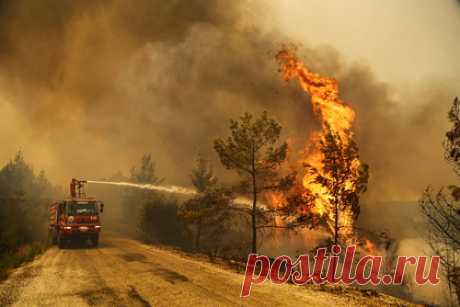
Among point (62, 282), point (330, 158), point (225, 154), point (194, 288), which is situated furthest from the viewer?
point (225, 154)

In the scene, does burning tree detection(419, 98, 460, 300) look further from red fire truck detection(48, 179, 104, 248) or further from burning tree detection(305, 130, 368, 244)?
red fire truck detection(48, 179, 104, 248)

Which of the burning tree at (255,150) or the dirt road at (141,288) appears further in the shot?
the burning tree at (255,150)

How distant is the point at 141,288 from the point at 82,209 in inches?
585

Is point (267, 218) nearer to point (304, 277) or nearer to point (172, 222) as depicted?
point (304, 277)

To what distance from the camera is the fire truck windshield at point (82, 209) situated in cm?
2405

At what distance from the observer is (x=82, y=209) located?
958 inches

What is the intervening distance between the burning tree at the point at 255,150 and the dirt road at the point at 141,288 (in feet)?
21.0

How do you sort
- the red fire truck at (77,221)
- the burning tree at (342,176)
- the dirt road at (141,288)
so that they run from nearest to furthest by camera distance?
the dirt road at (141,288), the burning tree at (342,176), the red fire truck at (77,221)

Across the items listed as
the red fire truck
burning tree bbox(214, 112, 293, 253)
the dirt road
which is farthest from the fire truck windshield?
burning tree bbox(214, 112, 293, 253)

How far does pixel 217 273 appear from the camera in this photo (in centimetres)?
1482

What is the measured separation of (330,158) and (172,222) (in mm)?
23421

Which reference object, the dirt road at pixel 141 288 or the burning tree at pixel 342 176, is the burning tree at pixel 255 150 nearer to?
the burning tree at pixel 342 176

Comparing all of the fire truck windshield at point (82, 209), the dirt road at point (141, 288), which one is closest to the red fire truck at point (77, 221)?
the fire truck windshield at point (82, 209)

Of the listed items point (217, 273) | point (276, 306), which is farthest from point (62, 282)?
point (276, 306)
